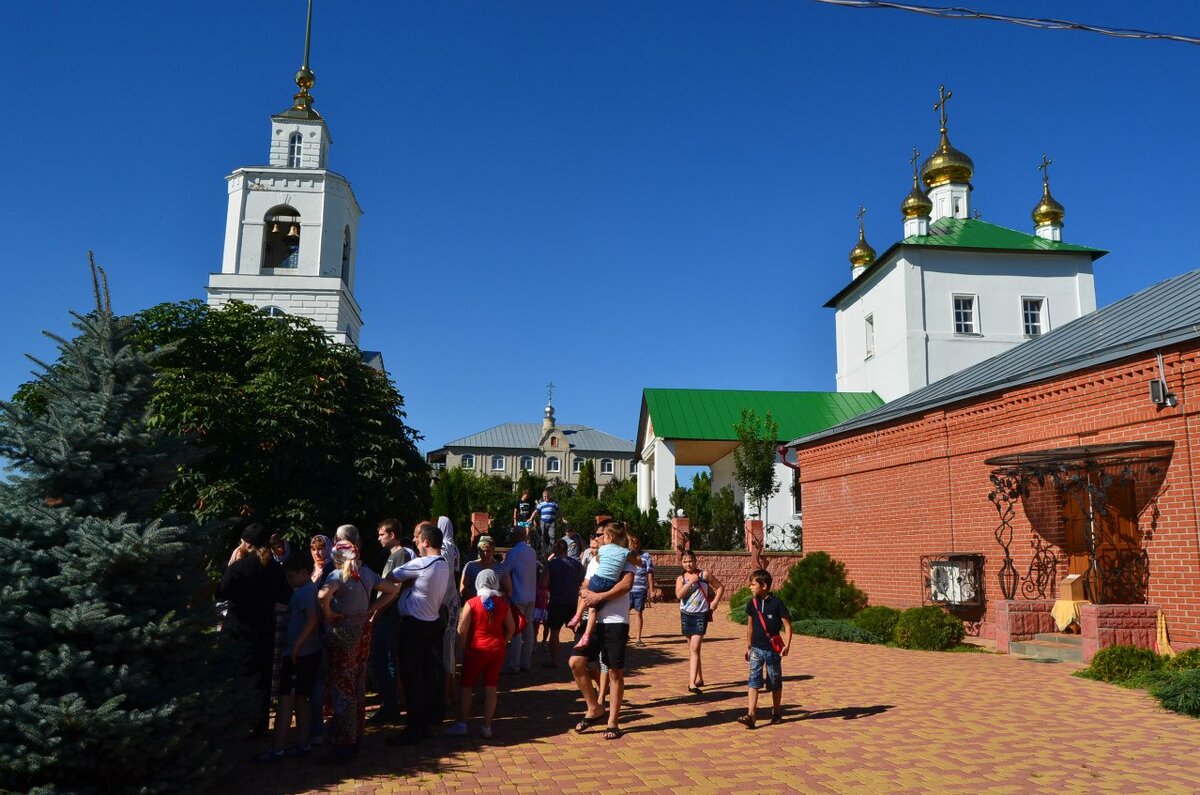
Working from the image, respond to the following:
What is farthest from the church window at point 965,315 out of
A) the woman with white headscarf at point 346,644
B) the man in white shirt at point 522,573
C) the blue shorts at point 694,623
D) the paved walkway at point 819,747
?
the woman with white headscarf at point 346,644

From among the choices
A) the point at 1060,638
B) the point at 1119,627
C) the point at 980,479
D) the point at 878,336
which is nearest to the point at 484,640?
the point at 1119,627

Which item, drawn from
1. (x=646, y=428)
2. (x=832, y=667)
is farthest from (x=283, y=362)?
(x=646, y=428)

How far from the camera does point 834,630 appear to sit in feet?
49.6

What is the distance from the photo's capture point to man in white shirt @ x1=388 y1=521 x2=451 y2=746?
7.21m

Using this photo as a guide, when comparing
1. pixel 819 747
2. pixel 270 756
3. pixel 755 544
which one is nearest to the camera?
pixel 270 756

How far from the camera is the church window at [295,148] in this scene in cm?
3741

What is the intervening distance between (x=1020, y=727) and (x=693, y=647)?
133 inches

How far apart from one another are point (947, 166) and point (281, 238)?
27896mm

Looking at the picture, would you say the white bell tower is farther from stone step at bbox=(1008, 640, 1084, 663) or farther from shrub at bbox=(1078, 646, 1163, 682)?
shrub at bbox=(1078, 646, 1163, 682)

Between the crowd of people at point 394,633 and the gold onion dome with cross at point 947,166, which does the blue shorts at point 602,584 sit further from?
the gold onion dome with cross at point 947,166

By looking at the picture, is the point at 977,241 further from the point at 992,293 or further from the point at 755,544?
the point at 755,544

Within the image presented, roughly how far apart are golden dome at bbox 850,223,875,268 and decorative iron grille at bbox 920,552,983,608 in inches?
1219

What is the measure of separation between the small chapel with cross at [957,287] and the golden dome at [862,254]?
21.5 feet

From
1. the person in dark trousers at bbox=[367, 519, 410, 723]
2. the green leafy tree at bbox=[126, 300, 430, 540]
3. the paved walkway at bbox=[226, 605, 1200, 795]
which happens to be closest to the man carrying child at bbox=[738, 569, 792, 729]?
the paved walkway at bbox=[226, 605, 1200, 795]
